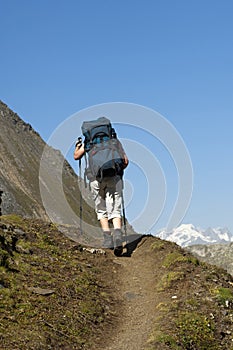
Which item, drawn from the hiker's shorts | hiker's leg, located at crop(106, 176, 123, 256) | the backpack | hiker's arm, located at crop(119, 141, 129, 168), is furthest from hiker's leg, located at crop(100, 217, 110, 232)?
hiker's arm, located at crop(119, 141, 129, 168)

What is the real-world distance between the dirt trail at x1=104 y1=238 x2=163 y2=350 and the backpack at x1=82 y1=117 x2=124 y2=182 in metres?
2.91

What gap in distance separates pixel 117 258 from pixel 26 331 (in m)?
7.60

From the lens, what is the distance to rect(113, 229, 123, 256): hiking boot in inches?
690

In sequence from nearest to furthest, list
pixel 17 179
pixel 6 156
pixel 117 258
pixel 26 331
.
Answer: pixel 26 331, pixel 117 258, pixel 17 179, pixel 6 156

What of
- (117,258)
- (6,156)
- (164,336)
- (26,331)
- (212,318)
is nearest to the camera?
(26,331)

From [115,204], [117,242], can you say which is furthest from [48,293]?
[115,204]

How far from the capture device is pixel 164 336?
1076 centimetres

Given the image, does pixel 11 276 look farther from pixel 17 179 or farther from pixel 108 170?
pixel 17 179

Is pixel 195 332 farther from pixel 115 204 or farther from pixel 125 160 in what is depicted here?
pixel 125 160

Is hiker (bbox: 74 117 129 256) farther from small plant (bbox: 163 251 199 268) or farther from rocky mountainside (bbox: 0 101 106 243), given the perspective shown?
rocky mountainside (bbox: 0 101 106 243)

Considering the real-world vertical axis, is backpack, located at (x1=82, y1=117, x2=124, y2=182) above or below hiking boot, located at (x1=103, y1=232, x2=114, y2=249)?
above

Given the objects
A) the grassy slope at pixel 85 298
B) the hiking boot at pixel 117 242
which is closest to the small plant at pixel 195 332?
the grassy slope at pixel 85 298

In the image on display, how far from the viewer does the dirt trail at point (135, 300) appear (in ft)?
36.3


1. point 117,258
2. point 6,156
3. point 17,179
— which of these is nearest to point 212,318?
point 117,258
